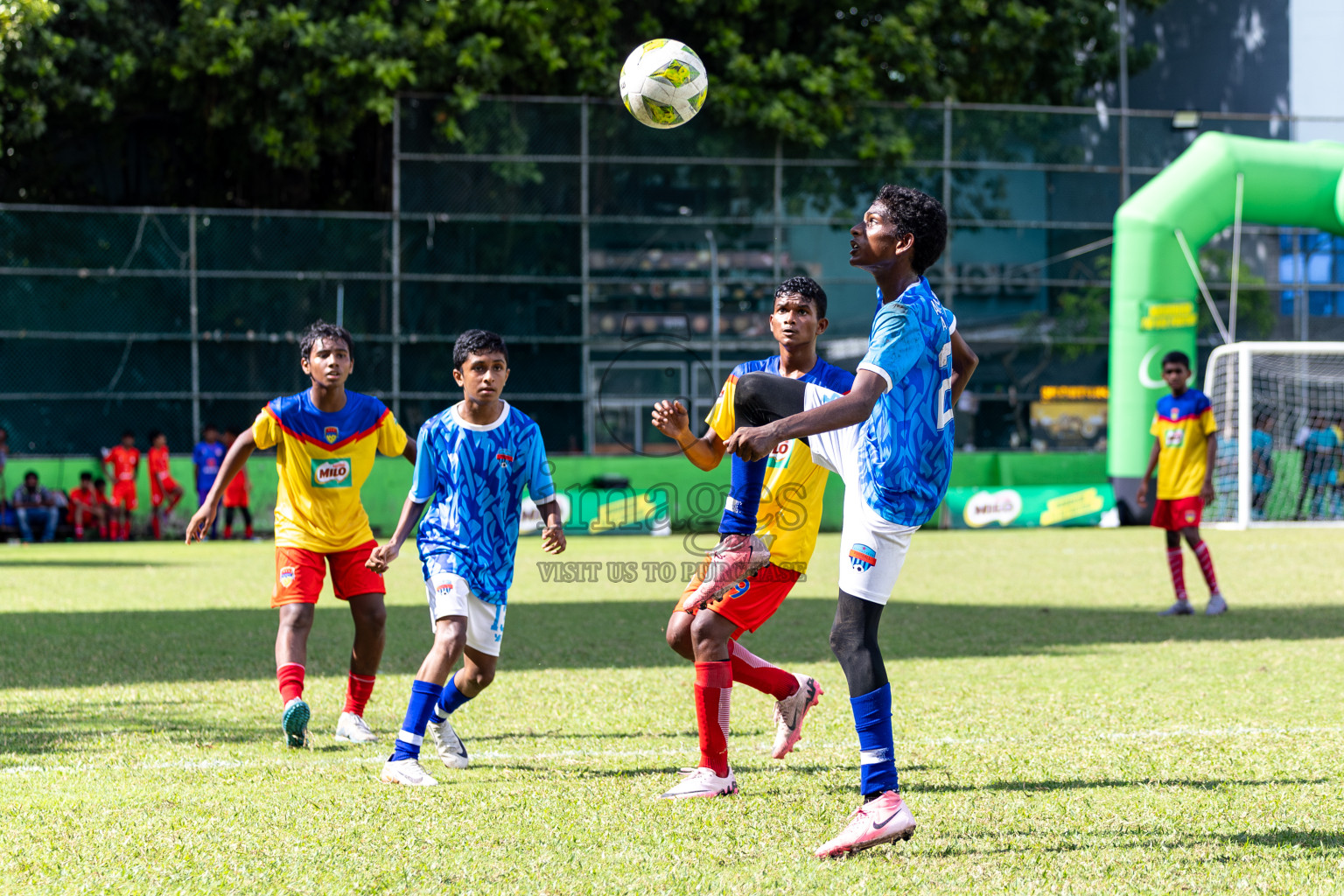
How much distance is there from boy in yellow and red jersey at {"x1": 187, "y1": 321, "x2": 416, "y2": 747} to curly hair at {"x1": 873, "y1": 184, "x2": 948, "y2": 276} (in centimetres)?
283

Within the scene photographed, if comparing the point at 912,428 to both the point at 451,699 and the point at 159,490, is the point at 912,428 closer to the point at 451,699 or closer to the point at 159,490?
the point at 451,699

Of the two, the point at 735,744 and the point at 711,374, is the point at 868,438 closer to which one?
the point at 735,744

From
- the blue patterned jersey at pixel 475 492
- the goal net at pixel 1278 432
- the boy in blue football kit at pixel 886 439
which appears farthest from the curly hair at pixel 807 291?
the goal net at pixel 1278 432

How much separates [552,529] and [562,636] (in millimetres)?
4449

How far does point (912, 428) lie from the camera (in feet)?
13.9

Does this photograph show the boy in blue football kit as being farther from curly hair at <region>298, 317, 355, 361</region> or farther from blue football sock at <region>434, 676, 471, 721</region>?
curly hair at <region>298, 317, 355, 361</region>

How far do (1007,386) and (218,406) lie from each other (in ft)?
46.5

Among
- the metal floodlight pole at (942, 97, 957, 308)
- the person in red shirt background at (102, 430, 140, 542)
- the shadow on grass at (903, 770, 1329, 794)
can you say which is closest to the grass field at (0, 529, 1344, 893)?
the shadow on grass at (903, 770, 1329, 794)

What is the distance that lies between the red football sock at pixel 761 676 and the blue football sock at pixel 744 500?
629 millimetres

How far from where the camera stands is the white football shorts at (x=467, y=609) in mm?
5477

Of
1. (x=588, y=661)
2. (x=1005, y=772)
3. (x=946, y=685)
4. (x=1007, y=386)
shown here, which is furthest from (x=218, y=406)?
(x=1005, y=772)

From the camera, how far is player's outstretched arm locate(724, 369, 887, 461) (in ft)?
13.0

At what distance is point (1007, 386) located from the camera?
2517cm

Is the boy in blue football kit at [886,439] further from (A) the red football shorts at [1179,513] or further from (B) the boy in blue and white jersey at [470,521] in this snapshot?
(A) the red football shorts at [1179,513]
